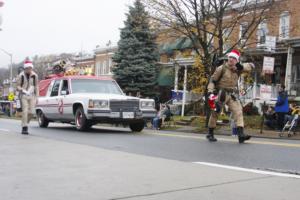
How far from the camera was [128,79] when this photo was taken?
4006 centimetres

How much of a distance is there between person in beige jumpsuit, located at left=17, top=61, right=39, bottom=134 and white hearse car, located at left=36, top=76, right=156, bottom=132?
1.69 metres

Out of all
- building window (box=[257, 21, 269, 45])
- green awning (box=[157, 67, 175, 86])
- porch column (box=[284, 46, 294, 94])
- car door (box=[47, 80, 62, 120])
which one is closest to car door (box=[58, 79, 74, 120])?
car door (box=[47, 80, 62, 120])

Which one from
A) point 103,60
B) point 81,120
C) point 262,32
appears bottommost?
point 81,120

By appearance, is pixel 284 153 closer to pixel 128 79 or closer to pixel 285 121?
pixel 285 121

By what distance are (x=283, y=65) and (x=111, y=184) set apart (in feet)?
85.2

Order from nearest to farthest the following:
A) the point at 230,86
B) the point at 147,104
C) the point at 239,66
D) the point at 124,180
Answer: the point at 124,180
the point at 239,66
the point at 230,86
the point at 147,104

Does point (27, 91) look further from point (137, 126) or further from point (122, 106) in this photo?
point (137, 126)

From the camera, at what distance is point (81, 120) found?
14148mm

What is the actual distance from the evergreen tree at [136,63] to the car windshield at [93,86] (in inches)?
933

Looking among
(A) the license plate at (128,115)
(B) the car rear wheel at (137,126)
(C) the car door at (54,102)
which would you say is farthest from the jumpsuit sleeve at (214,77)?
(C) the car door at (54,102)

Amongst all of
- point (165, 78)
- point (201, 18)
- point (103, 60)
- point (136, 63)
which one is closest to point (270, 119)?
point (201, 18)

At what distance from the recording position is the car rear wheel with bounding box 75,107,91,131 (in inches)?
551

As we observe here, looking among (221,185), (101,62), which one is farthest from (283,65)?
(101,62)

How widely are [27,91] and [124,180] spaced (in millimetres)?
7194
